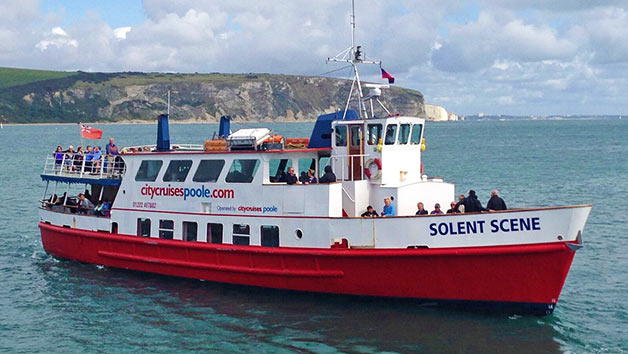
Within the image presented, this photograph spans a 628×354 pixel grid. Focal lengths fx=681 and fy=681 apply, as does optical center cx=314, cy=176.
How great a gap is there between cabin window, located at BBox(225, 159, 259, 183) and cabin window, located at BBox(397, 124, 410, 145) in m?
4.28

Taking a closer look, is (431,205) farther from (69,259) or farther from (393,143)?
(69,259)

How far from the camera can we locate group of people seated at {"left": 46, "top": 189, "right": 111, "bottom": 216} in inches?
942

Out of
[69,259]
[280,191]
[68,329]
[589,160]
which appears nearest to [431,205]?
[280,191]

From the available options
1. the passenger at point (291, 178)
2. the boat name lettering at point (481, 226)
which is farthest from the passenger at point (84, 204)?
the boat name lettering at point (481, 226)

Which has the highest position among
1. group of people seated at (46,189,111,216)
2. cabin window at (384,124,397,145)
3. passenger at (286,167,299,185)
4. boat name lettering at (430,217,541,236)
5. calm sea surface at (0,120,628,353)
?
cabin window at (384,124,397,145)

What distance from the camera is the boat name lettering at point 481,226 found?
1647cm

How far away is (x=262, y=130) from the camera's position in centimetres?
2098

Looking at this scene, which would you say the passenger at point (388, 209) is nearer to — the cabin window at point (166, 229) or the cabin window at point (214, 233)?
the cabin window at point (214, 233)

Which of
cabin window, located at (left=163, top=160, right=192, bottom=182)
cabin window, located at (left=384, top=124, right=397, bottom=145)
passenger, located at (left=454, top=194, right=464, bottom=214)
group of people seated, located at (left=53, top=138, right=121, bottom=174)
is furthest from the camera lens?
group of people seated, located at (left=53, top=138, right=121, bottom=174)

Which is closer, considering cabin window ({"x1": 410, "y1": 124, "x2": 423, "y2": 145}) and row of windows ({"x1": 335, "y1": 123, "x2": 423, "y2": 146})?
row of windows ({"x1": 335, "y1": 123, "x2": 423, "y2": 146})

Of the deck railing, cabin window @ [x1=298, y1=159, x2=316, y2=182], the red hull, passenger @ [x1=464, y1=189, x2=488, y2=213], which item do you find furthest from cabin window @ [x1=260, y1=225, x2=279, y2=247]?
the deck railing

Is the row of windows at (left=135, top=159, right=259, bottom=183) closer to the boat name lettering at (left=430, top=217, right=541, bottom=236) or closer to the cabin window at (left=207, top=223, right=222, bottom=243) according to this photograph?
the cabin window at (left=207, top=223, right=222, bottom=243)

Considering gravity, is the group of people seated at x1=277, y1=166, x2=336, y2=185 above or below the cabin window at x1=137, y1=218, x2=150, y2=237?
above

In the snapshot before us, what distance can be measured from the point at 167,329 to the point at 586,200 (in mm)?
29087
